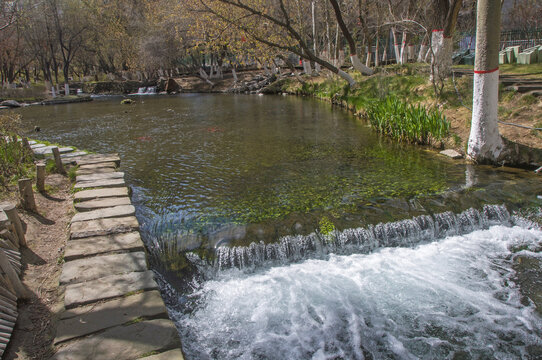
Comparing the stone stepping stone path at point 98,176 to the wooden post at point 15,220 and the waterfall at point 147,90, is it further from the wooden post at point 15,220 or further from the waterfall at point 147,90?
the waterfall at point 147,90

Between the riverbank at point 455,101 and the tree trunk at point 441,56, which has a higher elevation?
the tree trunk at point 441,56

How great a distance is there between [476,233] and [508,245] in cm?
50

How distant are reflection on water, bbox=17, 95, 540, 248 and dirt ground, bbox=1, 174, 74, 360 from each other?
1.35m

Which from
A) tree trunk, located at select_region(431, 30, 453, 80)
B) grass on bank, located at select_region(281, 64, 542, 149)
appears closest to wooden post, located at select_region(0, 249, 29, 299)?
grass on bank, located at select_region(281, 64, 542, 149)

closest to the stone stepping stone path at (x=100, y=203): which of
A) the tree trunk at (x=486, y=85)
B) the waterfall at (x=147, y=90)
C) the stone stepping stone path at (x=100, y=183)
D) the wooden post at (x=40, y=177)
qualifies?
the stone stepping stone path at (x=100, y=183)

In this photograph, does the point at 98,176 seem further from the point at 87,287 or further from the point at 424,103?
the point at 424,103

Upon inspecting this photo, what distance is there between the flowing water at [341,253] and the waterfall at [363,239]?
0.02m

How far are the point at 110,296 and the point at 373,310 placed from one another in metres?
2.98

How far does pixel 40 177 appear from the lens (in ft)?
22.4

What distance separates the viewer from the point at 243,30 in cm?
1414

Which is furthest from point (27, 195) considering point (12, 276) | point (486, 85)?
point (486, 85)

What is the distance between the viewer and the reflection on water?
21.1 feet

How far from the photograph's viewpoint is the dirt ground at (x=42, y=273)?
337cm

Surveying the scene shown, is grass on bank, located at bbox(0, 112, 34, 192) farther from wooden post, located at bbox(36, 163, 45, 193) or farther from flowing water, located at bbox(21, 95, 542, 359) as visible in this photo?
flowing water, located at bbox(21, 95, 542, 359)
